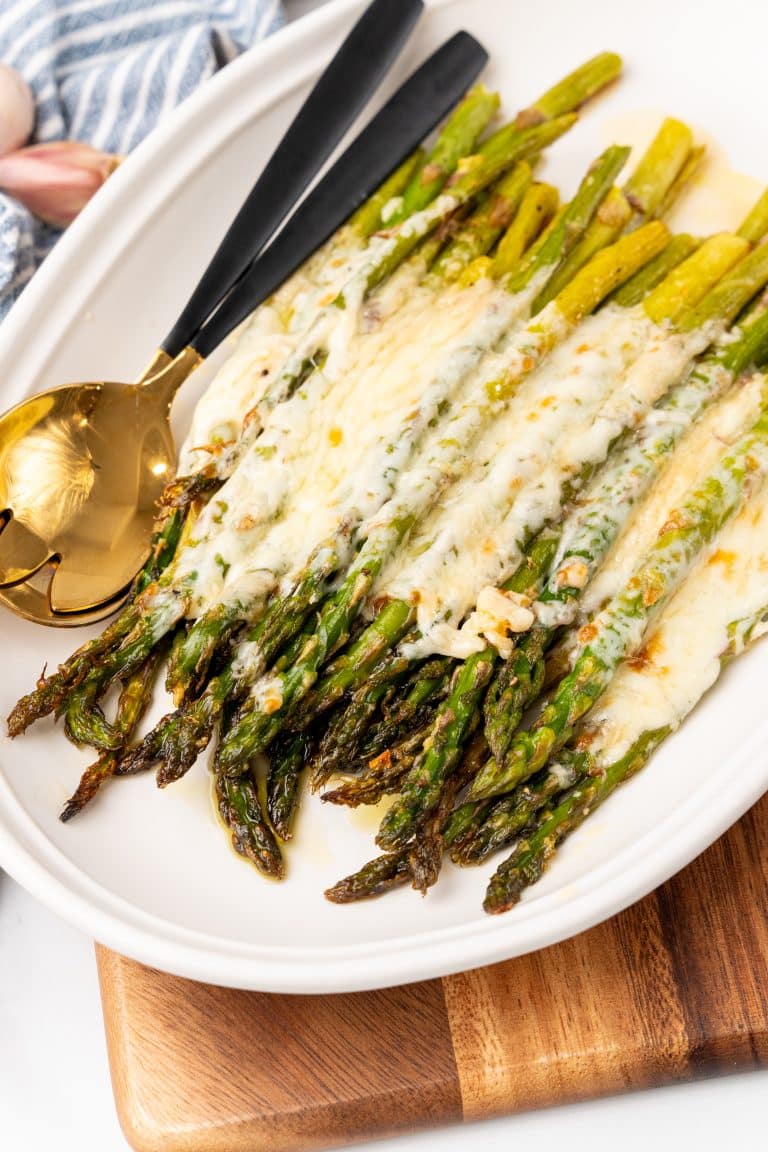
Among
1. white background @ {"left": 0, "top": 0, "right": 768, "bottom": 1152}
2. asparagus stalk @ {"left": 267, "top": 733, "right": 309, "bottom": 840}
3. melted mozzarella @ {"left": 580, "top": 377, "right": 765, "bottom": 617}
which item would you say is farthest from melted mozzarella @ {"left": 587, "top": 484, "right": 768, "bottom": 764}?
white background @ {"left": 0, "top": 0, "right": 768, "bottom": 1152}

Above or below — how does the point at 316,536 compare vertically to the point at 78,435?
above

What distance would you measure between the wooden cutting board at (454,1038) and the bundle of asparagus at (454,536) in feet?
1.42

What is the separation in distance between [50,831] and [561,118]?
120 inches

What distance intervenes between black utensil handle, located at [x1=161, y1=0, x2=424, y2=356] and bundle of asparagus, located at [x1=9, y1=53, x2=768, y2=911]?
0.65 ft

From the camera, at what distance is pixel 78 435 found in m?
3.54

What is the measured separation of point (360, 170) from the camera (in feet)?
13.4

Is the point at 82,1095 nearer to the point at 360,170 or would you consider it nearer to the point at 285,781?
the point at 285,781

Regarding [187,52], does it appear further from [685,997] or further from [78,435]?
[685,997]

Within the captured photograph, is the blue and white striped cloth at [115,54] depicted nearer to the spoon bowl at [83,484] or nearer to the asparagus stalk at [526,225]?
the spoon bowl at [83,484]

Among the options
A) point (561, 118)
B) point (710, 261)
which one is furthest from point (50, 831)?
point (561, 118)

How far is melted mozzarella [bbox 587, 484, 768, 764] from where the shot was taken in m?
2.98

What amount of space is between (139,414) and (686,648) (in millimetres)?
1872

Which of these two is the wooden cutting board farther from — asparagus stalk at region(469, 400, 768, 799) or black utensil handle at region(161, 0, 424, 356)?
black utensil handle at region(161, 0, 424, 356)

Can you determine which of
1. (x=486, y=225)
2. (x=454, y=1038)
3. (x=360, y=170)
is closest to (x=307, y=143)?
(x=360, y=170)
